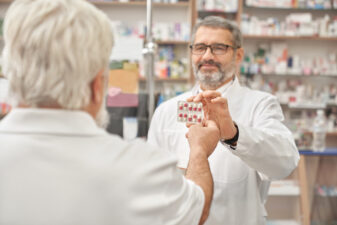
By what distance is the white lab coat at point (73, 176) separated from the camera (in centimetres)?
61

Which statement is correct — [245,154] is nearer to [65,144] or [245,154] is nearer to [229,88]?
[229,88]

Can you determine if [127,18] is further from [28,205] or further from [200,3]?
[28,205]

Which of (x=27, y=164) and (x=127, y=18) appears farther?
(x=127, y=18)

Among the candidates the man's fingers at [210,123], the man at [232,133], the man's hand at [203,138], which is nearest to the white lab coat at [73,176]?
the man's hand at [203,138]

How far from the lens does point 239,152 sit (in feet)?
3.93

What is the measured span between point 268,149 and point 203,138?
0.36m

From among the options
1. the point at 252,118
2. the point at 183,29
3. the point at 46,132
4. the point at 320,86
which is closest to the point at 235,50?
the point at 252,118

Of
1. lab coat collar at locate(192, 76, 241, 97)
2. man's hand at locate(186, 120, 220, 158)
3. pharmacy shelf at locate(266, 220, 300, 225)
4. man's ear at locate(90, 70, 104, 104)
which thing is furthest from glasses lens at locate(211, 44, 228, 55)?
pharmacy shelf at locate(266, 220, 300, 225)

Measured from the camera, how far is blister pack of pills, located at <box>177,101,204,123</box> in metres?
1.23

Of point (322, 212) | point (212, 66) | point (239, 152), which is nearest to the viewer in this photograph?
point (239, 152)

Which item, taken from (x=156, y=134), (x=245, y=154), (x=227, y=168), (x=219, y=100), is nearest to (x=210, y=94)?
(x=219, y=100)

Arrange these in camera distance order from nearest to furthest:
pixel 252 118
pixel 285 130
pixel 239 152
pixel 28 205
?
pixel 28 205, pixel 239 152, pixel 285 130, pixel 252 118

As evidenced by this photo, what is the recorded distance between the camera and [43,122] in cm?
65

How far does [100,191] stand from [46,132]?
0.16 metres
